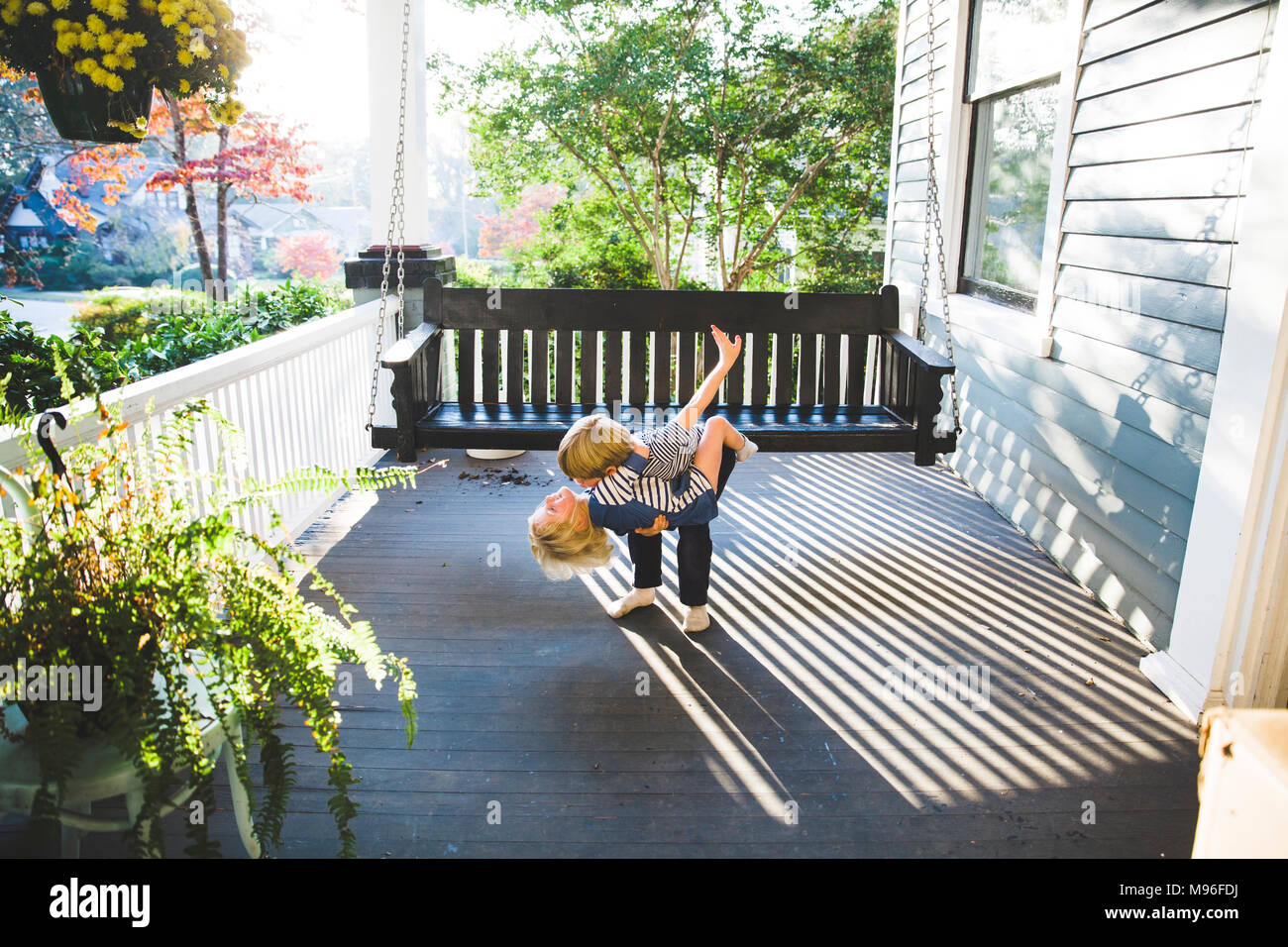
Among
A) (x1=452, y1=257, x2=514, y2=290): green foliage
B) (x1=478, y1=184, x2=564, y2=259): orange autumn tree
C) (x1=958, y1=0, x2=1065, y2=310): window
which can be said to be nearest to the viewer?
(x1=958, y1=0, x2=1065, y2=310): window

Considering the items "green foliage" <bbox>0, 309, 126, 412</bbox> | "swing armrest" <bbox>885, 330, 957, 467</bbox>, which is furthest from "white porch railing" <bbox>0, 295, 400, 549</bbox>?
"swing armrest" <bbox>885, 330, 957, 467</bbox>

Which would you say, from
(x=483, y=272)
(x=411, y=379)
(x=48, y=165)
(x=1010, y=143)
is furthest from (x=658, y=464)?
(x=48, y=165)

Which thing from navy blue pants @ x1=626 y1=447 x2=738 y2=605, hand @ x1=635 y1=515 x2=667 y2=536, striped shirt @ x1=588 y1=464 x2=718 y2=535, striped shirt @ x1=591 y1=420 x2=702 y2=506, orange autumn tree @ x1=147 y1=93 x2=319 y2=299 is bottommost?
navy blue pants @ x1=626 y1=447 x2=738 y2=605

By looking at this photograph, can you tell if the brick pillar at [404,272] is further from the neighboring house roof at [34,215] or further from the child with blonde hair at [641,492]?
the neighboring house roof at [34,215]

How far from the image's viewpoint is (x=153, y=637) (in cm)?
136

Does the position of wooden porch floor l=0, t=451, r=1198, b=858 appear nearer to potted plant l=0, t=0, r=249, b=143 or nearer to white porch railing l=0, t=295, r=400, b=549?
white porch railing l=0, t=295, r=400, b=549

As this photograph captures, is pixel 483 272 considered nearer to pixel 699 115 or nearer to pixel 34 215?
pixel 699 115

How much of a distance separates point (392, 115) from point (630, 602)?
2.93 m

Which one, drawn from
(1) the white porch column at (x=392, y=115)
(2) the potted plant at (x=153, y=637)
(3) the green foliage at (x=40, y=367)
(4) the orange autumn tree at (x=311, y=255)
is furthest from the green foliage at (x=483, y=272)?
(2) the potted plant at (x=153, y=637)

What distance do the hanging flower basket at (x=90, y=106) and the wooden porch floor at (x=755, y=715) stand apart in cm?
155

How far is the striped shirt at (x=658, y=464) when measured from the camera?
259 centimetres

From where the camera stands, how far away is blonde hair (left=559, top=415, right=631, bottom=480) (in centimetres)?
252

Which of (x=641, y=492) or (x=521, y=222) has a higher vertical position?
(x=521, y=222)
